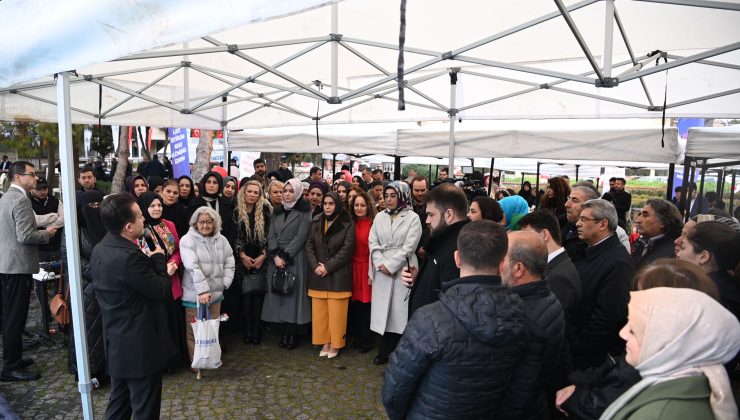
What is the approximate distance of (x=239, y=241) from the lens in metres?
5.21

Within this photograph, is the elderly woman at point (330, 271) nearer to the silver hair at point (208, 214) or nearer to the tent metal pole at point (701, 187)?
the silver hair at point (208, 214)

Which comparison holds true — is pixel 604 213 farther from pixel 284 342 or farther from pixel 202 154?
pixel 202 154

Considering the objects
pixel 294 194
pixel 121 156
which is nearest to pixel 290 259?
pixel 294 194

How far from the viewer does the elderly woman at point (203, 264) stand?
4.32m

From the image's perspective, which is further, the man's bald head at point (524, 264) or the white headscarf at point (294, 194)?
the white headscarf at point (294, 194)

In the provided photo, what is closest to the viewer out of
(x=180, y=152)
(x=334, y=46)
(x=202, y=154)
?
(x=334, y=46)

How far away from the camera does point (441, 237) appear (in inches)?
128

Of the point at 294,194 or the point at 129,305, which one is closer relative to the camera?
the point at 129,305

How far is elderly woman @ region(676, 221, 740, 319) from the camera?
99.0 inches

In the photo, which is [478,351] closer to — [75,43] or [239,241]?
[75,43]

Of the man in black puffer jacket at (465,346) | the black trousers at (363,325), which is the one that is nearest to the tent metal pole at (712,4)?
the man in black puffer jacket at (465,346)

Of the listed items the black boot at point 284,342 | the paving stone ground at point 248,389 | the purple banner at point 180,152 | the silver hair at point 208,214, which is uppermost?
the purple banner at point 180,152

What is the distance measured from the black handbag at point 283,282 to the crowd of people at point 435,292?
0.02m

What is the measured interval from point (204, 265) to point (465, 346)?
3242 mm
